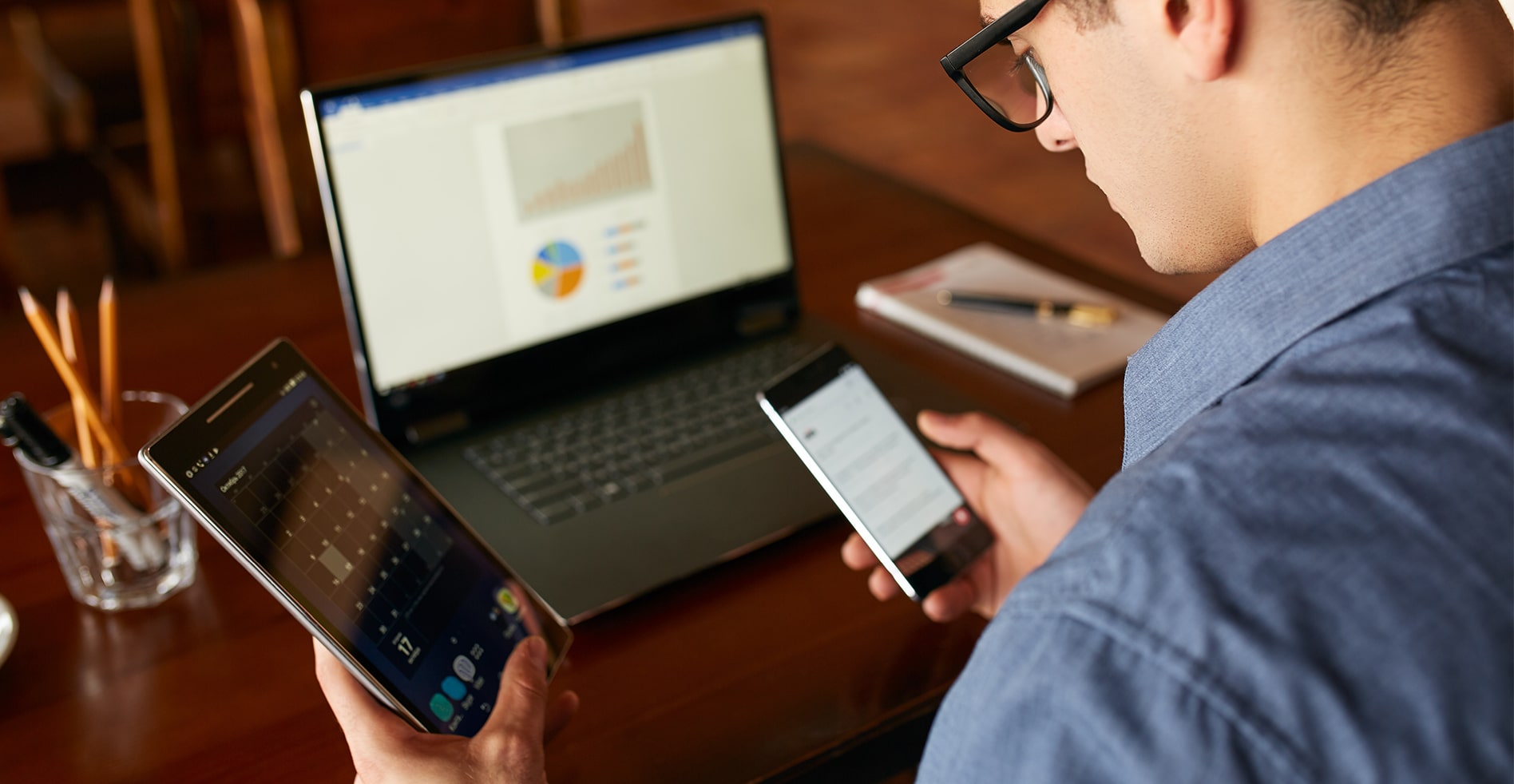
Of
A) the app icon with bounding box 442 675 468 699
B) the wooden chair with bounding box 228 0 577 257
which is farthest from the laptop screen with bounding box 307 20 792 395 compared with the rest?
the wooden chair with bounding box 228 0 577 257

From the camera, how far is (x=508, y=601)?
774mm

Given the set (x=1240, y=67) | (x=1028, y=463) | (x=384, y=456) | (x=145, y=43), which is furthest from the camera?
(x=145, y=43)

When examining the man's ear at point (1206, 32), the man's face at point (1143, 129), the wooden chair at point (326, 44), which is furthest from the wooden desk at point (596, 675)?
the wooden chair at point (326, 44)

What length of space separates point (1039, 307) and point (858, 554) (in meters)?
0.46

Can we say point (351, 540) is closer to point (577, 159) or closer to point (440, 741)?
point (440, 741)

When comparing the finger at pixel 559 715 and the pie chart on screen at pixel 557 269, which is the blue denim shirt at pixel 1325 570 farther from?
the pie chart on screen at pixel 557 269

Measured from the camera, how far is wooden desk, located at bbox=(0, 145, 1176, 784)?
72cm

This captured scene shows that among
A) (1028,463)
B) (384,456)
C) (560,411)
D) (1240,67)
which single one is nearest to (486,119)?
(560,411)

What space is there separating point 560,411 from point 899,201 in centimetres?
62

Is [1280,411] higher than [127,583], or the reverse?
[1280,411]

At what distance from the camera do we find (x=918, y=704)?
2.53 feet

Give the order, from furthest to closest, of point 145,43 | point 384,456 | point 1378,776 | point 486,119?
point 145,43, point 486,119, point 384,456, point 1378,776

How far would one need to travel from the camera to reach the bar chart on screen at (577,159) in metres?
1.04

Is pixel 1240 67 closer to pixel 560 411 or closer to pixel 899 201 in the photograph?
pixel 560 411
